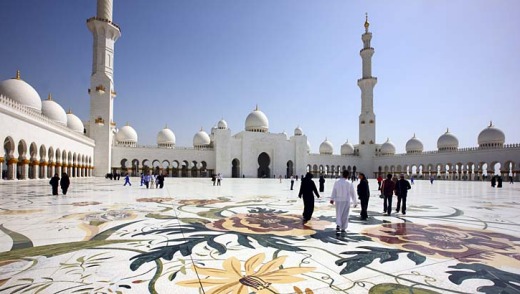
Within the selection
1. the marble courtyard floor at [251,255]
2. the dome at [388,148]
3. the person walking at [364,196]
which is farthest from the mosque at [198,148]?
the person walking at [364,196]

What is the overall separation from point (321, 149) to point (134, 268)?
148 feet

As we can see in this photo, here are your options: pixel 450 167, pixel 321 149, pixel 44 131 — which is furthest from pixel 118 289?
pixel 321 149

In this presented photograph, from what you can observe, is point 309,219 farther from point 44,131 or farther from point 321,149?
point 321,149

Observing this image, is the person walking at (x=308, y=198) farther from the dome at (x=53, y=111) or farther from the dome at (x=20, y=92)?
the dome at (x=53, y=111)

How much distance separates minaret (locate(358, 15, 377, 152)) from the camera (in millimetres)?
38709

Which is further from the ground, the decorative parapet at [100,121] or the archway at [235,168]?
the decorative parapet at [100,121]

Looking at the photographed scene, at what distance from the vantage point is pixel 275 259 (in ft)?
8.76

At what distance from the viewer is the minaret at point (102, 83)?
27578 mm

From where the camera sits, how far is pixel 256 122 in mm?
37281

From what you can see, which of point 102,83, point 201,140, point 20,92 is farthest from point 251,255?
point 201,140

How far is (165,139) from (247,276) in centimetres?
3775

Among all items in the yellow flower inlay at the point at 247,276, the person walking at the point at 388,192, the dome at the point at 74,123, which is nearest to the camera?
the yellow flower inlay at the point at 247,276

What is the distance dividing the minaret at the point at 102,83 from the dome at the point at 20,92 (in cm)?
618

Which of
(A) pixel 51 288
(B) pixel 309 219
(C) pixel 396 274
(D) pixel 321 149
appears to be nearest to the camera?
(A) pixel 51 288
